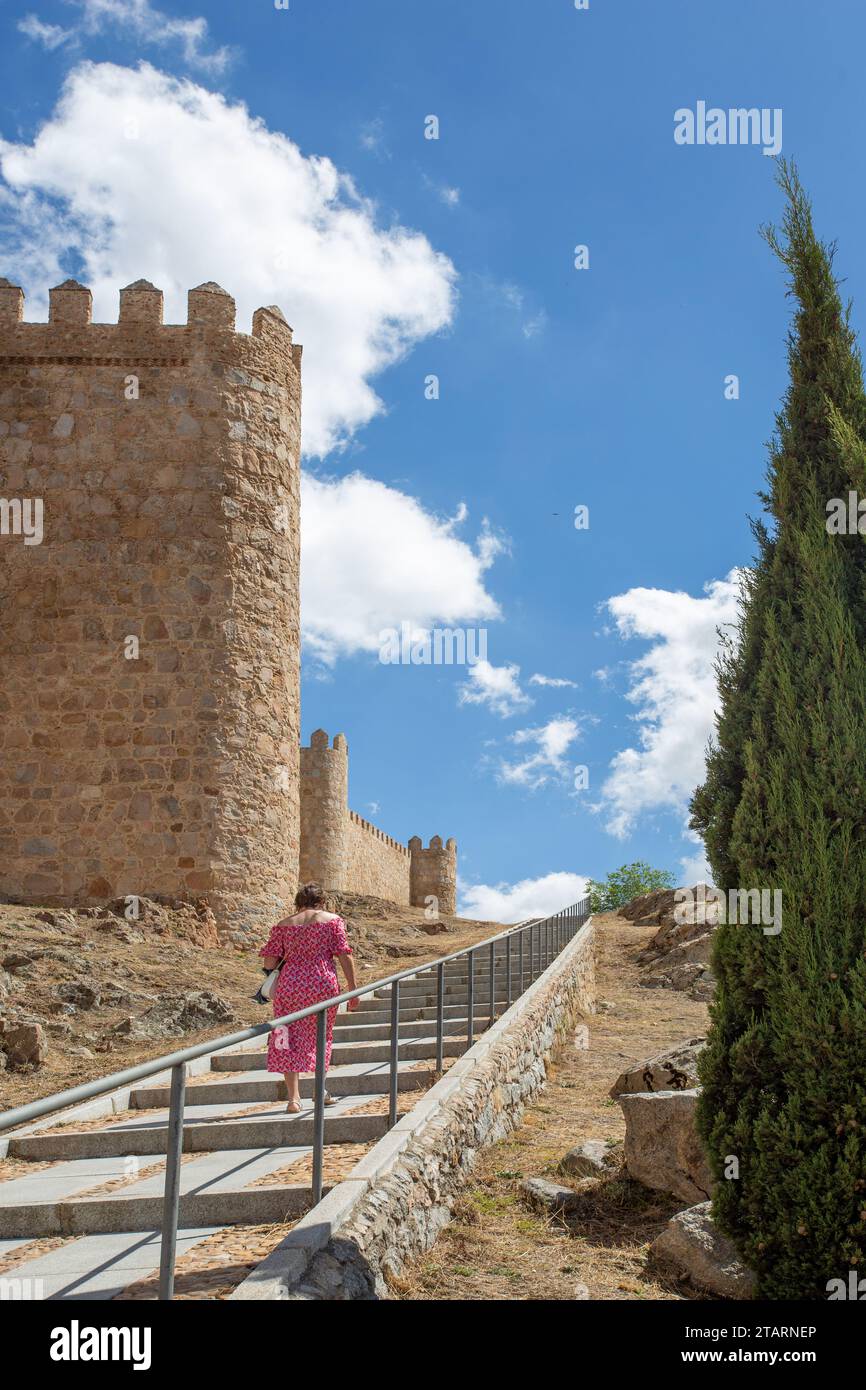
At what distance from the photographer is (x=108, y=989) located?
1105 cm

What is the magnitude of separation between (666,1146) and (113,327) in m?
13.2

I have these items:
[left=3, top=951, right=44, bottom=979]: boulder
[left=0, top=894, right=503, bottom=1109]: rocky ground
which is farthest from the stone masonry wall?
[left=3, top=951, right=44, bottom=979]: boulder

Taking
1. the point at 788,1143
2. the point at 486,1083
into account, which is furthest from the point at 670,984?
the point at 788,1143

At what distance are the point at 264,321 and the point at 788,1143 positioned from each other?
46.9 feet

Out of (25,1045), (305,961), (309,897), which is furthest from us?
(25,1045)

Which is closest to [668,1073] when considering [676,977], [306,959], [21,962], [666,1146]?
[666,1146]

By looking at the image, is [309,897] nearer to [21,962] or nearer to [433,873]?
[21,962]

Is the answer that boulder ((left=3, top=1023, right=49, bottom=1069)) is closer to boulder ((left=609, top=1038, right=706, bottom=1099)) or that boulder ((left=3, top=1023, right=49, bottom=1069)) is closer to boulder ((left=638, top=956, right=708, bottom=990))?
boulder ((left=609, top=1038, right=706, bottom=1099))

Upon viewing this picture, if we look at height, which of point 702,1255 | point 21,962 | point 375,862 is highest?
point 375,862

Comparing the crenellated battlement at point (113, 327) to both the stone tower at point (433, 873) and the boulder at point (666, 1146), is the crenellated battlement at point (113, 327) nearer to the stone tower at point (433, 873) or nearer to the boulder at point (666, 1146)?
the boulder at point (666, 1146)

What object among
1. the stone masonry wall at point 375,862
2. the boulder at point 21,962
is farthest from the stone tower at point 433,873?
the boulder at point 21,962

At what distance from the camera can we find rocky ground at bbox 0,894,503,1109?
9.30 m
